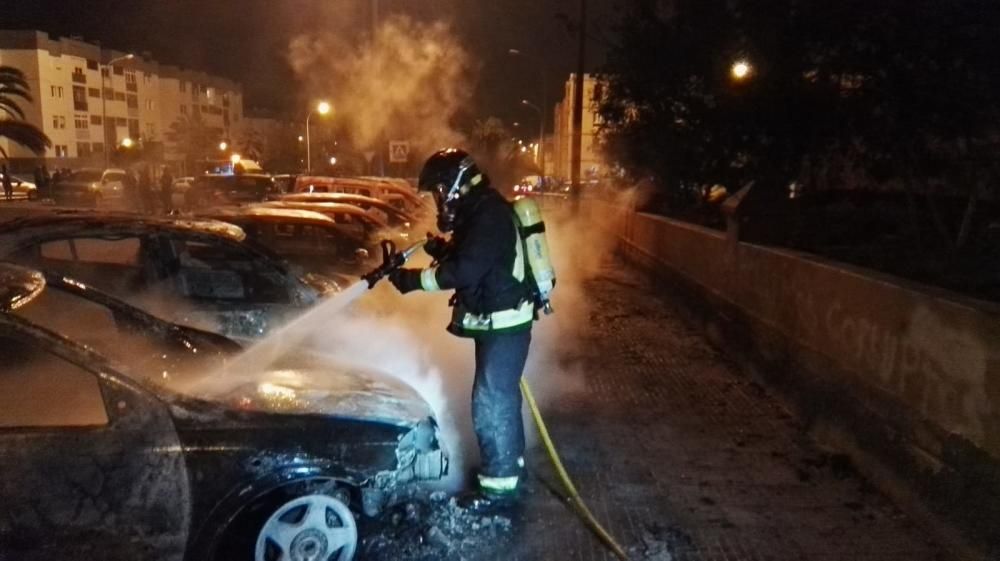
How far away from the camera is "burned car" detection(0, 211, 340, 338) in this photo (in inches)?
237

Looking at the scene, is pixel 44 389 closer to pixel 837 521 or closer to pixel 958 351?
pixel 837 521

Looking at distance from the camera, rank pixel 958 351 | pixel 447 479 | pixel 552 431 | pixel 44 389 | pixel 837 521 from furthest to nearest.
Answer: pixel 552 431, pixel 447 479, pixel 837 521, pixel 958 351, pixel 44 389

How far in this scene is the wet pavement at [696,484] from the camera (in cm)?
448

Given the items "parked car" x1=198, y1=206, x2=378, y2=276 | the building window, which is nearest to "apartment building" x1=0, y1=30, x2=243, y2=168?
the building window

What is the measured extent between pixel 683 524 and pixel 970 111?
7833 mm

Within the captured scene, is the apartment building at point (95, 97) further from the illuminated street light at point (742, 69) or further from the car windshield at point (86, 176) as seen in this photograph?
the illuminated street light at point (742, 69)

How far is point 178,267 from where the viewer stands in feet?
22.7

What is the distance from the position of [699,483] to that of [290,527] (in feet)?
8.67

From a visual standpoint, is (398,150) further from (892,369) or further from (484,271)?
(892,369)

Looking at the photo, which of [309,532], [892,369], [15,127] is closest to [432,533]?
[309,532]

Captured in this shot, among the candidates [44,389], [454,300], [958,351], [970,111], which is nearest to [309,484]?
[44,389]

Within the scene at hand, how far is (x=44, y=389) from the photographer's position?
12.3 feet

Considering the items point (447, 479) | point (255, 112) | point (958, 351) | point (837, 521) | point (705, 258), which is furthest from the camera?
point (255, 112)

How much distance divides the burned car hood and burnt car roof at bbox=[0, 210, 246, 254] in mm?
2087
